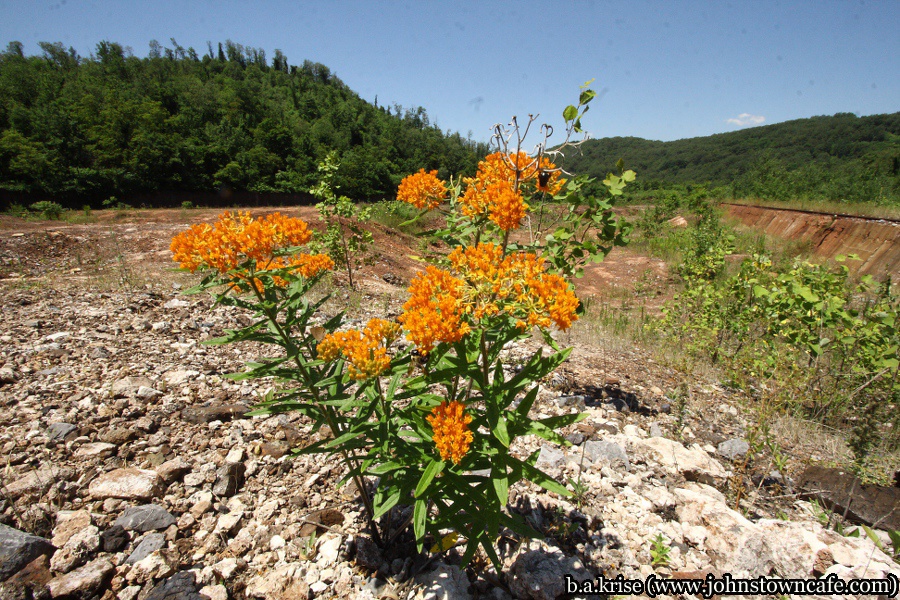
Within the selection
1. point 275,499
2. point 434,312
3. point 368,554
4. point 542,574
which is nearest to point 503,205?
point 434,312

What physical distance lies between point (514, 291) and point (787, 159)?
3183 inches

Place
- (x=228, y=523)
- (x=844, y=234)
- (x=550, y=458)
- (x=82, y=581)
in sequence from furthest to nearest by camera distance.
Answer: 1. (x=844, y=234)
2. (x=550, y=458)
3. (x=228, y=523)
4. (x=82, y=581)

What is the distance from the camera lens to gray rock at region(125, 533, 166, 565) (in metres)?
2.02

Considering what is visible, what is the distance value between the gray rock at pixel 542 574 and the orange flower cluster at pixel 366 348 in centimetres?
130

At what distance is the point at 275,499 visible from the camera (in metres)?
2.53

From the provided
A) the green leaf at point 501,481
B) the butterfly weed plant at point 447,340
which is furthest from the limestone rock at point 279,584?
the green leaf at point 501,481

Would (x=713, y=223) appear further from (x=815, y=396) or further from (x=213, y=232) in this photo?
(x=213, y=232)

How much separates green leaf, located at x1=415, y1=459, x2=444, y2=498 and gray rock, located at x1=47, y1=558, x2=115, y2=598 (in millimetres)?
1627

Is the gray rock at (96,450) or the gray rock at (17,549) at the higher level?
the gray rock at (17,549)

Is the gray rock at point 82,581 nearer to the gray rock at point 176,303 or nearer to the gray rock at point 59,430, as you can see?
the gray rock at point 59,430

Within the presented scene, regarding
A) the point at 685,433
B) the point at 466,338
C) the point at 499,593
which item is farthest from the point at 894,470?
the point at 466,338

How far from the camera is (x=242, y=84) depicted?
220 feet

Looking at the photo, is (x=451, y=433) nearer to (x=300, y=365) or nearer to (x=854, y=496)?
(x=300, y=365)

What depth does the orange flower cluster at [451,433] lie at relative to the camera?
145 cm
